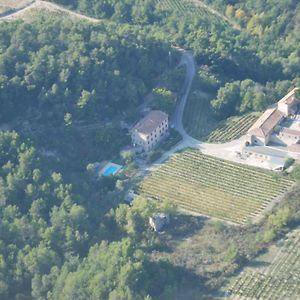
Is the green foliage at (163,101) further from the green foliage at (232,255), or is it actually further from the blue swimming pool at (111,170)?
the green foliage at (232,255)

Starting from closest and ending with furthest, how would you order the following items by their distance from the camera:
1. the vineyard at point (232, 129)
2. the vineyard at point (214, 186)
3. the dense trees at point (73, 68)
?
the vineyard at point (214, 186) < the vineyard at point (232, 129) < the dense trees at point (73, 68)

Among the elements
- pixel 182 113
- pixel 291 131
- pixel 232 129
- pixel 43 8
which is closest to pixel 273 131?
pixel 291 131

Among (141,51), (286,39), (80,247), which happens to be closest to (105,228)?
(80,247)

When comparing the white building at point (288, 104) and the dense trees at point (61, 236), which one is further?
the white building at point (288, 104)

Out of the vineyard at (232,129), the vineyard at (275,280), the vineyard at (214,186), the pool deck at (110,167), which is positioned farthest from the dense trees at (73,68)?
the vineyard at (275,280)

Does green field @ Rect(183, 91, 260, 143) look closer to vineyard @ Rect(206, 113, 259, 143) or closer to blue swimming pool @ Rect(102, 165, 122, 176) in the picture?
vineyard @ Rect(206, 113, 259, 143)

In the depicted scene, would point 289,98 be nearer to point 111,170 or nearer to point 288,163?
point 288,163

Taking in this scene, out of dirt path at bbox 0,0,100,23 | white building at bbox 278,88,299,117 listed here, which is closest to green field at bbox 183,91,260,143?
white building at bbox 278,88,299,117
